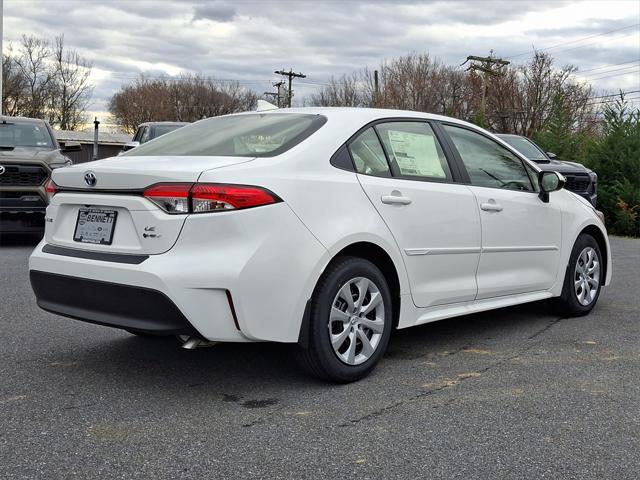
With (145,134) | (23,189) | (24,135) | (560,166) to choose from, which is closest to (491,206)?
(23,189)

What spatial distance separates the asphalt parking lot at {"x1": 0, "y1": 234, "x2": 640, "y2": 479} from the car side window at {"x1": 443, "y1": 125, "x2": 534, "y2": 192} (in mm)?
Answer: 1125

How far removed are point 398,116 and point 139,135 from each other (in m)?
11.4

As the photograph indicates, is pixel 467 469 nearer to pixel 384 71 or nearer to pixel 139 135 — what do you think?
pixel 139 135

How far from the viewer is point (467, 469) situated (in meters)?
2.97

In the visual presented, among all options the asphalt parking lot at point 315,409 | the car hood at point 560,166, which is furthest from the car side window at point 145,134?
the asphalt parking lot at point 315,409

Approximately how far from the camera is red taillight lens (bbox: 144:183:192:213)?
3.58m

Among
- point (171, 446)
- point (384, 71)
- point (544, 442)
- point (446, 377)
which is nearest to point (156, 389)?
point (171, 446)

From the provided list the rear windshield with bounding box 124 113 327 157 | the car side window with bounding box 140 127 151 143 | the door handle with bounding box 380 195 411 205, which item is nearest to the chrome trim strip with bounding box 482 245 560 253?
the door handle with bounding box 380 195 411 205

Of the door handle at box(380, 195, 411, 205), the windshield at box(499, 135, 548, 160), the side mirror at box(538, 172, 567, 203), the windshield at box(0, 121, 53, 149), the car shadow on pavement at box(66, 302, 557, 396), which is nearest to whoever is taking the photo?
the car shadow on pavement at box(66, 302, 557, 396)

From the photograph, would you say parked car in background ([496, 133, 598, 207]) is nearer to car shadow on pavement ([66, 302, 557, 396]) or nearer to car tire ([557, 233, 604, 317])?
car tire ([557, 233, 604, 317])

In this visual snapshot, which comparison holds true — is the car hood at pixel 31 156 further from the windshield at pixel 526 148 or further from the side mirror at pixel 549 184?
the windshield at pixel 526 148

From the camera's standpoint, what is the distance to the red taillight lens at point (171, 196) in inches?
141

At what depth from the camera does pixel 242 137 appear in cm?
426

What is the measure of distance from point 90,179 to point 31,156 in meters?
6.71
